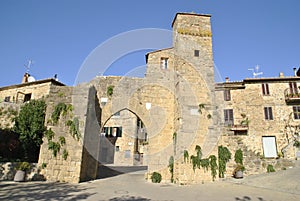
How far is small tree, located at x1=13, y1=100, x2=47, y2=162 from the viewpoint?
11227 millimetres

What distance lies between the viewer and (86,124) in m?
11.2

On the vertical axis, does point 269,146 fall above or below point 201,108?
below

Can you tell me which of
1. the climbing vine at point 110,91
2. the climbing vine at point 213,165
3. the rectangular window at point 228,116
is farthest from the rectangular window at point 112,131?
the climbing vine at point 213,165

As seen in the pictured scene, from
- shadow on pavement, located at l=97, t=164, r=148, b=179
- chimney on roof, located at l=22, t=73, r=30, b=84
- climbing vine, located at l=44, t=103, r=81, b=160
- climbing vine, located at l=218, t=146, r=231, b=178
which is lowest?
shadow on pavement, located at l=97, t=164, r=148, b=179

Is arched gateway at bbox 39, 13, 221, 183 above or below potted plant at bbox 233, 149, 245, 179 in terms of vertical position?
above

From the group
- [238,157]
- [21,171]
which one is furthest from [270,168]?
[21,171]

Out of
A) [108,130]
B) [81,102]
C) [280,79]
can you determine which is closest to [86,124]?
[81,102]

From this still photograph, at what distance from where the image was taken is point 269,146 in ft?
65.5

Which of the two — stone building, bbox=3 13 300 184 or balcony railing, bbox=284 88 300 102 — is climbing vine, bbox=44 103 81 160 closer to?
stone building, bbox=3 13 300 184

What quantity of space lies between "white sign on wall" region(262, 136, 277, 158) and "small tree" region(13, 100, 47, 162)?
18.8m

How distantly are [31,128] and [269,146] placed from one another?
19695 mm

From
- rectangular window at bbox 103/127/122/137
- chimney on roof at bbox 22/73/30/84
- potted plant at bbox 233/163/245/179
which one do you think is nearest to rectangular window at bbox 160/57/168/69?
potted plant at bbox 233/163/245/179

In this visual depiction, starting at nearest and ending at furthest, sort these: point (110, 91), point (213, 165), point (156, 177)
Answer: point (213, 165) → point (156, 177) → point (110, 91)

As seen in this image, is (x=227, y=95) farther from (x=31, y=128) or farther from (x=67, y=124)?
(x=31, y=128)
